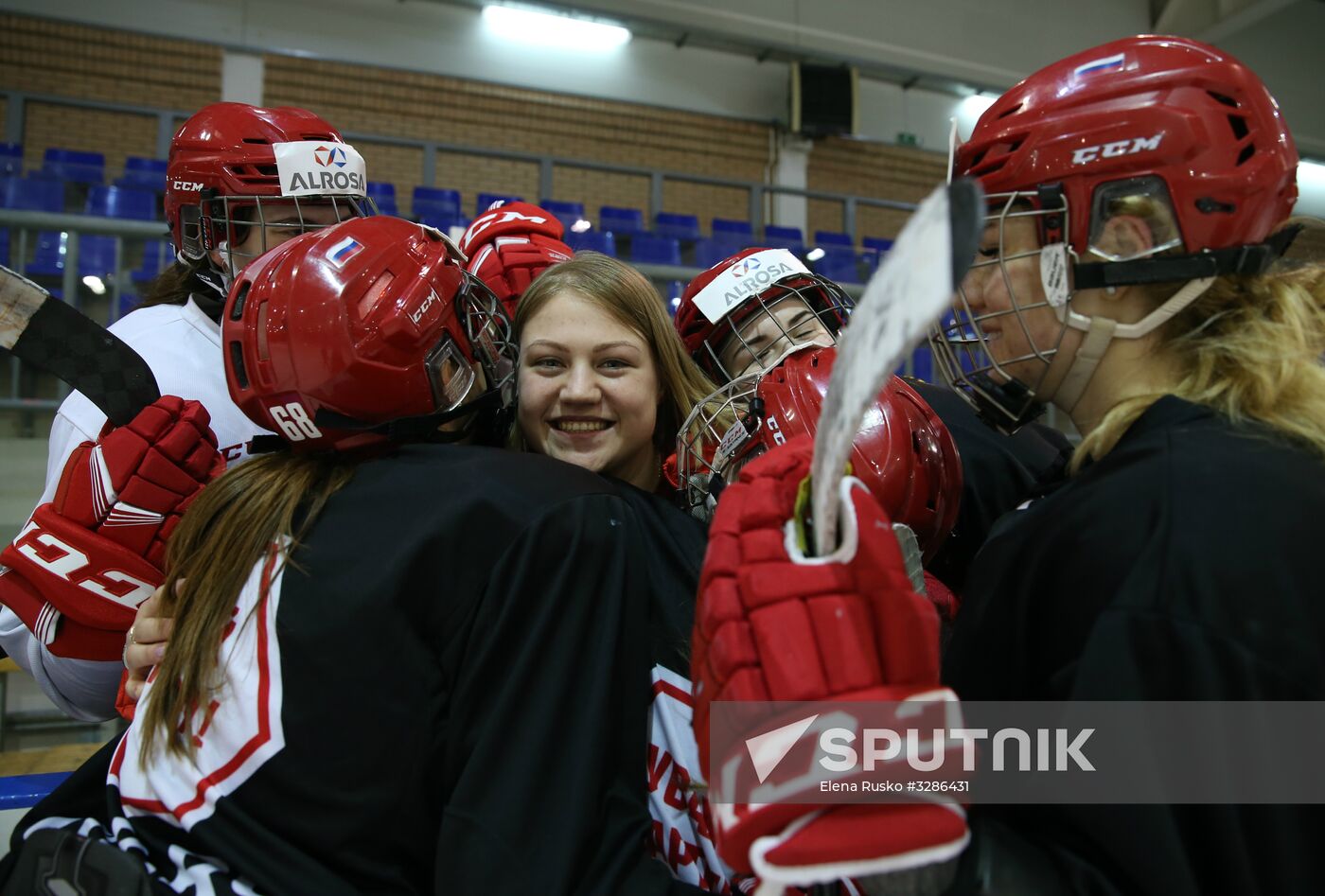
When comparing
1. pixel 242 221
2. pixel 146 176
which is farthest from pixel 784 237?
pixel 242 221

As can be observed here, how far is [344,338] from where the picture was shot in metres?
1.64

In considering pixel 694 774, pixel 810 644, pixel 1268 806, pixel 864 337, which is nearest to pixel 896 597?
pixel 810 644

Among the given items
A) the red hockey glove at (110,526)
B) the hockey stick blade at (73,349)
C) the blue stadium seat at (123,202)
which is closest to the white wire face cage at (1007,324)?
the red hockey glove at (110,526)

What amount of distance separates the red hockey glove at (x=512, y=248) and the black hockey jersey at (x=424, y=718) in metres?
2.15

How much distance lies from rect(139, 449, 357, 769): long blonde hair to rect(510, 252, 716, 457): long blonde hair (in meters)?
0.76

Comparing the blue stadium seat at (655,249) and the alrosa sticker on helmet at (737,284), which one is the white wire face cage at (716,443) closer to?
the alrosa sticker on helmet at (737,284)

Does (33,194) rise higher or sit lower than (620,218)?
lower

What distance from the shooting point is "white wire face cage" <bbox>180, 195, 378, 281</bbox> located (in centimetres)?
258

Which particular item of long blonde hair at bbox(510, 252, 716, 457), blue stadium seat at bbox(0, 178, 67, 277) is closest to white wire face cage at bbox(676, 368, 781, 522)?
long blonde hair at bbox(510, 252, 716, 457)

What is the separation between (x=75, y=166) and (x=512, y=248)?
8843 millimetres

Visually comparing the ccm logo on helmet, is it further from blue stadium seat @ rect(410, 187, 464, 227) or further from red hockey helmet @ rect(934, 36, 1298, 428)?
blue stadium seat @ rect(410, 187, 464, 227)

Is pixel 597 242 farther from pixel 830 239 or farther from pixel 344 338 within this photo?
pixel 344 338

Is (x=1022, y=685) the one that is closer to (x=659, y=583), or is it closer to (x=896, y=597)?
(x=896, y=597)

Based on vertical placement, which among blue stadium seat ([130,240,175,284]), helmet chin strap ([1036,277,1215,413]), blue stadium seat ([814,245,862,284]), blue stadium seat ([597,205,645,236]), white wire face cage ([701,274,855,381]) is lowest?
helmet chin strap ([1036,277,1215,413])
